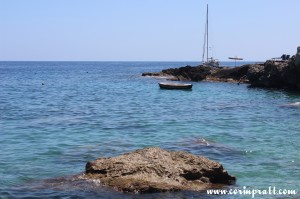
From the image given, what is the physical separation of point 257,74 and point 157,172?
54.8 metres

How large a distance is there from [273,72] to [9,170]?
1976 inches

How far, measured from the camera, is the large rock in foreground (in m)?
12.2

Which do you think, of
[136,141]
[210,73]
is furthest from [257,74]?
[136,141]

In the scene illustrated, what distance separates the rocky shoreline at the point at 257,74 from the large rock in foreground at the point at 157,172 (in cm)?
4142

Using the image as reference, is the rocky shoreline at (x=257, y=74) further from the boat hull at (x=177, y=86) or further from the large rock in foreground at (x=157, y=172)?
the large rock in foreground at (x=157, y=172)

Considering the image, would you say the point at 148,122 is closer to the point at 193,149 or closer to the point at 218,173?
the point at 193,149

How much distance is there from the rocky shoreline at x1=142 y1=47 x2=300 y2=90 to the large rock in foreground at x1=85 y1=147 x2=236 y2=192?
41417 millimetres

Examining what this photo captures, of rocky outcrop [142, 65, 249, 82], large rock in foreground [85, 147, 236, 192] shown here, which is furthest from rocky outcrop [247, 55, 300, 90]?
large rock in foreground [85, 147, 236, 192]

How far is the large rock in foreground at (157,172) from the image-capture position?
40.0 feet

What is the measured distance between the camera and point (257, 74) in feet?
213

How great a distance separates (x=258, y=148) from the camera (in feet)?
64.3

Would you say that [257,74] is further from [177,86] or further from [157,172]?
[157,172]

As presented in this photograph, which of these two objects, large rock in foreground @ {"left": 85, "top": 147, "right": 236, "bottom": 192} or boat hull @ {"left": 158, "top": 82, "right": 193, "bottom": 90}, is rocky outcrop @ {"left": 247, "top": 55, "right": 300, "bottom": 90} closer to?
boat hull @ {"left": 158, "top": 82, "right": 193, "bottom": 90}

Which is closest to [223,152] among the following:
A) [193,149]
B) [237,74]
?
[193,149]
